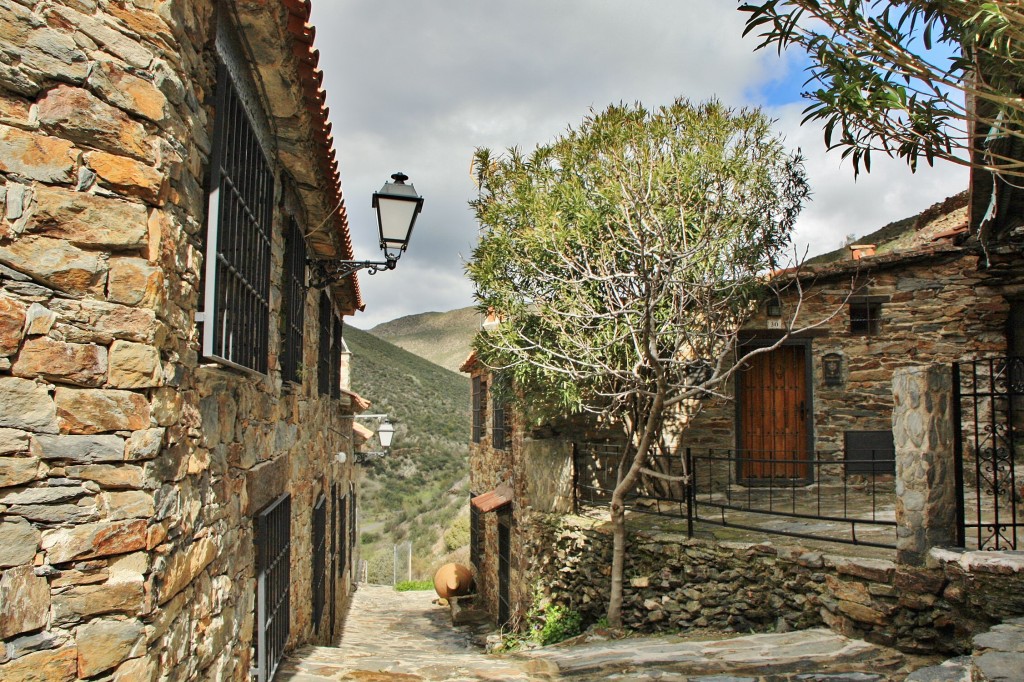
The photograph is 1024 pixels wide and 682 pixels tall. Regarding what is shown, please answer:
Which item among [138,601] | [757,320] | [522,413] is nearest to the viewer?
[138,601]

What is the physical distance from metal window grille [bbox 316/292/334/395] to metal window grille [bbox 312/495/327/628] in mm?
1251

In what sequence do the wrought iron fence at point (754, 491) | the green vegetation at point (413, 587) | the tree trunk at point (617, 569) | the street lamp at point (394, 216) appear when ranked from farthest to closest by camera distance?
the green vegetation at point (413, 587) < the wrought iron fence at point (754, 491) < the tree trunk at point (617, 569) < the street lamp at point (394, 216)

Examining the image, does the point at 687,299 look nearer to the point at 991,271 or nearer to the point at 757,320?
the point at 757,320

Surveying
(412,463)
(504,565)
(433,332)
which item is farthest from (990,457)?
(433,332)

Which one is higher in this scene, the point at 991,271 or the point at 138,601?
the point at 991,271

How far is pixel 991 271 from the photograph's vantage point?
9234 millimetres

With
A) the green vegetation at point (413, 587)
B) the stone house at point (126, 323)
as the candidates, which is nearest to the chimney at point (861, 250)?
the stone house at point (126, 323)

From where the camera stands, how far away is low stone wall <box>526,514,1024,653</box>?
176 inches

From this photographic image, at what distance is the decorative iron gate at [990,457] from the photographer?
4.57m

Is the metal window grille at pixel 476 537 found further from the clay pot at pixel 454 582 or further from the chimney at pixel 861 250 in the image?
the chimney at pixel 861 250

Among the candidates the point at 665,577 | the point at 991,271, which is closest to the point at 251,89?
the point at 665,577

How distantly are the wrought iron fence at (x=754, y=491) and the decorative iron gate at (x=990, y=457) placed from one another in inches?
34.1

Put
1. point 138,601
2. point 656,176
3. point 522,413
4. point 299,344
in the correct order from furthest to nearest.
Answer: point 522,413 < point 656,176 < point 299,344 < point 138,601

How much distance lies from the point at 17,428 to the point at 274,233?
2.67 m
